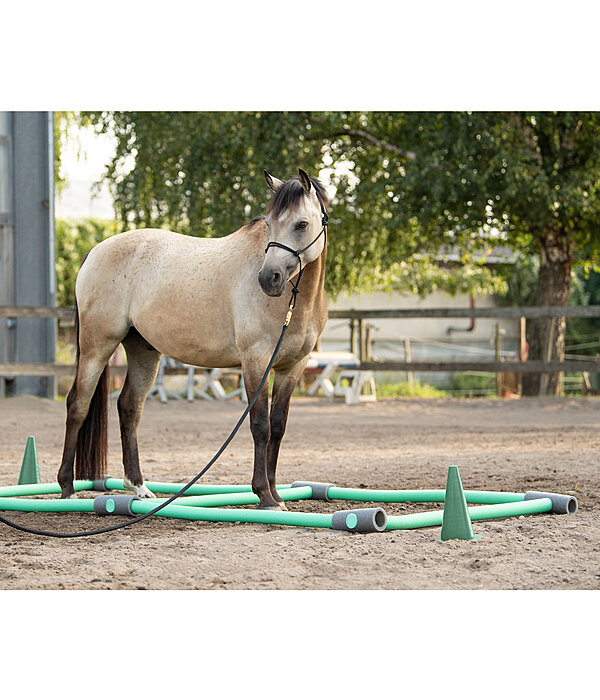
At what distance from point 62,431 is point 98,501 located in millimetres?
5483

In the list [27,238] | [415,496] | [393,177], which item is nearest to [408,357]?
[393,177]

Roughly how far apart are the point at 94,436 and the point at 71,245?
14979 mm

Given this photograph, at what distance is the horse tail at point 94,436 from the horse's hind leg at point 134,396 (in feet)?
0.41

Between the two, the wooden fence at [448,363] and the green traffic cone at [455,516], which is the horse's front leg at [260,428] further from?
the wooden fence at [448,363]

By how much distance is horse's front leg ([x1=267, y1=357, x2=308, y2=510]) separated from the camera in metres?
5.11

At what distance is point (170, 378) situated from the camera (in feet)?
61.1

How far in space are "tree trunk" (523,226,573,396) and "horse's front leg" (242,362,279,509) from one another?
11038mm

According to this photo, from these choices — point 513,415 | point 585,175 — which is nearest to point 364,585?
point 513,415

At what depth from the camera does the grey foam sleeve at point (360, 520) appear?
172 inches

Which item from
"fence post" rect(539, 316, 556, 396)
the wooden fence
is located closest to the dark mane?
the wooden fence

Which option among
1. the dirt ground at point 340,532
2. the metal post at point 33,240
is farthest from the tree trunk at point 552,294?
the metal post at point 33,240

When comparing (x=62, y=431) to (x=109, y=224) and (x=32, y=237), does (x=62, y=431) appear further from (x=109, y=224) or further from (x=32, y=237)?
(x=109, y=224)

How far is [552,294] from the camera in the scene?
1559 cm

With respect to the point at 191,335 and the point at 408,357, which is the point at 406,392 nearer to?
the point at 408,357
